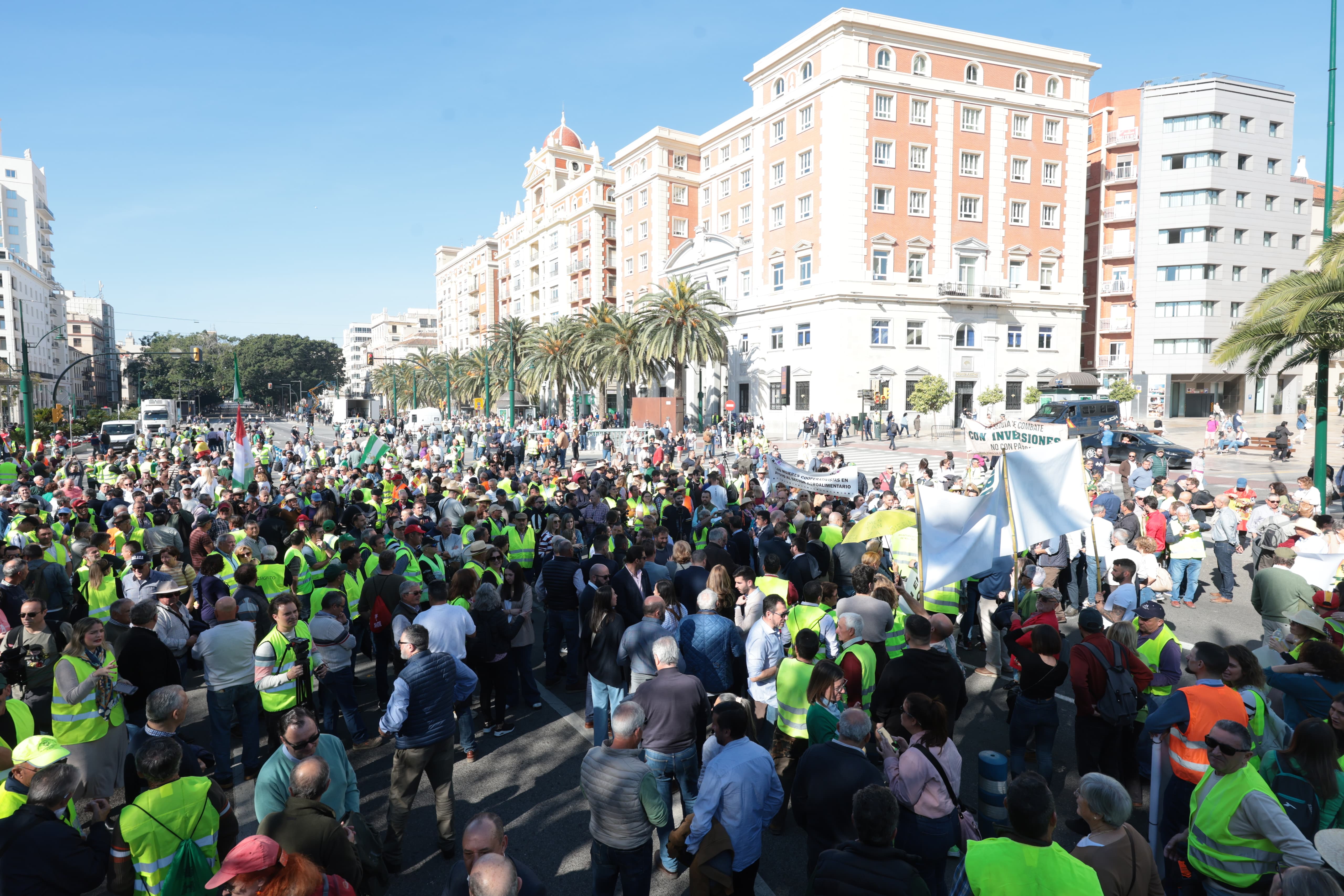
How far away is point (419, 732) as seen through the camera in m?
5.29

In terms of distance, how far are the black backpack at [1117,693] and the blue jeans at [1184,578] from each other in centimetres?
724

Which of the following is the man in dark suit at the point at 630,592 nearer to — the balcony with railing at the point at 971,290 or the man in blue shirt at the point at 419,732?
the man in blue shirt at the point at 419,732

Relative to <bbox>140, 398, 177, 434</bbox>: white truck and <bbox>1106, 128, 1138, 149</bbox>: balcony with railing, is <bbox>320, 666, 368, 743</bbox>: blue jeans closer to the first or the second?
<bbox>140, 398, 177, 434</bbox>: white truck

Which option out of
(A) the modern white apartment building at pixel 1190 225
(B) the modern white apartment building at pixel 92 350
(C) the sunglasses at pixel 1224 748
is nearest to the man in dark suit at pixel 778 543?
(C) the sunglasses at pixel 1224 748

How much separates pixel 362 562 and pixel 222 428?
157 feet

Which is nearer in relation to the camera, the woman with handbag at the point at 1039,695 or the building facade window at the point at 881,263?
the woman with handbag at the point at 1039,695

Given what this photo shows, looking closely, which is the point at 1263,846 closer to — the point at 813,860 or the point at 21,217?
the point at 813,860

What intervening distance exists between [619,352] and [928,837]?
46306mm

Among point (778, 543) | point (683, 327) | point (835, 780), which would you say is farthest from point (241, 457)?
point (683, 327)

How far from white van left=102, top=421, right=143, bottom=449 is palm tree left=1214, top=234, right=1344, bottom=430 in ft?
145

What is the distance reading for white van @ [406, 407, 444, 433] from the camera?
44.4 meters

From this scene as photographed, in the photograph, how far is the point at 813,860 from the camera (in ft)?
15.5

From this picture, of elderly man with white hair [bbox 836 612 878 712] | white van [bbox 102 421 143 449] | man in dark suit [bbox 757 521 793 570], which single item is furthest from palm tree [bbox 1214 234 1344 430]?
white van [bbox 102 421 143 449]

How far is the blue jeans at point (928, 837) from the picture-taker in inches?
171
